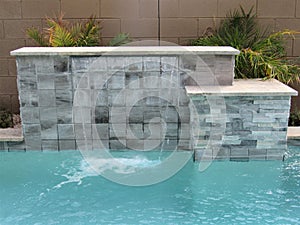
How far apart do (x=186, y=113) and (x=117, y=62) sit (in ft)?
3.15

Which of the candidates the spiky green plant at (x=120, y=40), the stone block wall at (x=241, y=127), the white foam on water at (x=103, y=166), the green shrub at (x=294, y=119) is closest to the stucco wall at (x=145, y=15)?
the spiky green plant at (x=120, y=40)

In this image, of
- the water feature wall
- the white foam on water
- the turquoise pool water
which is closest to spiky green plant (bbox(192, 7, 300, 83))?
the water feature wall

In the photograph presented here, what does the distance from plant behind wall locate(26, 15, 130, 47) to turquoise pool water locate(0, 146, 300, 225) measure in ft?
5.23

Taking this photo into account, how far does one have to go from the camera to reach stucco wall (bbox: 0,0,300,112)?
221 inches

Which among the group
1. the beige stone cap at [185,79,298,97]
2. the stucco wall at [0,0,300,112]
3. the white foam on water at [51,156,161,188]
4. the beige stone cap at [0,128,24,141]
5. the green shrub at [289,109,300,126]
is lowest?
the white foam on water at [51,156,161,188]

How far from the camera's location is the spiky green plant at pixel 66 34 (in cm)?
514

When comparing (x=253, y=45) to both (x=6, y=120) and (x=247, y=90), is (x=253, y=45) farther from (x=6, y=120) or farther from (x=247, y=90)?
(x=6, y=120)

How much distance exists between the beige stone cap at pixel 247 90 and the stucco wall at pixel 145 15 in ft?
4.60

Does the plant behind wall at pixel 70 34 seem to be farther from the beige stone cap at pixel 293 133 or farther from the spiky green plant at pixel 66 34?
the beige stone cap at pixel 293 133

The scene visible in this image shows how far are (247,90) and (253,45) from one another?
4.21 ft

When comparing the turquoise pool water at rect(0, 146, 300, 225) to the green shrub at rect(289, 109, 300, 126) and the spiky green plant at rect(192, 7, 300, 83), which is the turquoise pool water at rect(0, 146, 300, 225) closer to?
the green shrub at rect(289, 109, 300, 126)

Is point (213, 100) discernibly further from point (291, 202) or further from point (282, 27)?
point (282, 27)

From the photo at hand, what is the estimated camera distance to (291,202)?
3.55 metres

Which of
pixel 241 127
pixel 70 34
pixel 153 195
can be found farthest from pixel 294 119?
pixel 70 34
